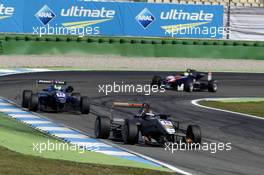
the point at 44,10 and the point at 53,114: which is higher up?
the point at 44,10

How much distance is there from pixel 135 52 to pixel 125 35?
5.63 ft

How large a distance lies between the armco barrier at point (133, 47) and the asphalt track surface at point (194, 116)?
1883 mm

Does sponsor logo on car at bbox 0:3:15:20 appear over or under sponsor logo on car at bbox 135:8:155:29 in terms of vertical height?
over

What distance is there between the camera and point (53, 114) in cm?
2055

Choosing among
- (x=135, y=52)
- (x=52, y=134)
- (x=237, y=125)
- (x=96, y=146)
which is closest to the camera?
(x=96, y=146)

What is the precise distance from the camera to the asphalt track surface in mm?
13867

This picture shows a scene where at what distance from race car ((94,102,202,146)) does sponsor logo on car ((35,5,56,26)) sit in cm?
1978

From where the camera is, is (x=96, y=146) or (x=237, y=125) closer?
(x=96, y=146)

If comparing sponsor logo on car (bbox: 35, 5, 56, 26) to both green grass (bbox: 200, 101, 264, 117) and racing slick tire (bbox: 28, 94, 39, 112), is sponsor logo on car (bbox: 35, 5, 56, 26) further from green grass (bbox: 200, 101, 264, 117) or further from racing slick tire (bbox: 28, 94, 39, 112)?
racing slick tire (bbox: 28, 94, 39, 112)

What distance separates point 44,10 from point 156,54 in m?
5.22

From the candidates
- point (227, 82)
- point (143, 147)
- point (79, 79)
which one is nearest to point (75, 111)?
point (143, 147)

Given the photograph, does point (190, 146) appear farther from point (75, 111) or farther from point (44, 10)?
point (44, 10)

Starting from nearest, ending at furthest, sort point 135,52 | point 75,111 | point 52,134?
1. point 52,134
2. point 75,111
3. point 135,52

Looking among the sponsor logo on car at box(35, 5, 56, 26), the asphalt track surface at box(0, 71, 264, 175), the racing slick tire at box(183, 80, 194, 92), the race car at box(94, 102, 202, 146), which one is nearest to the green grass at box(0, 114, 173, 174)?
the asphalt track surface at box(0, 71, 264, 175)
